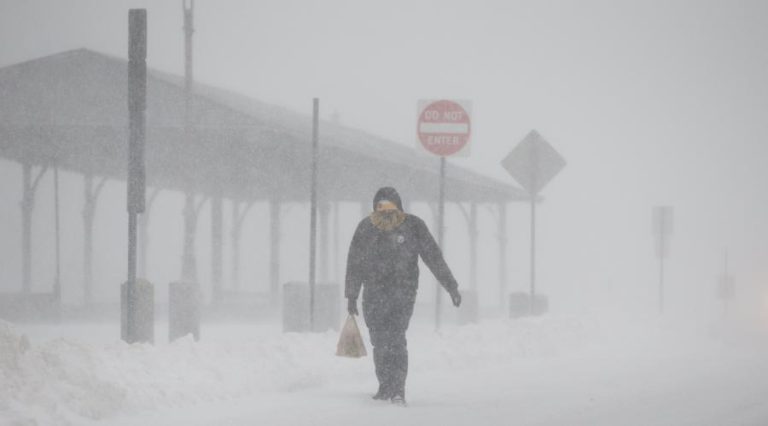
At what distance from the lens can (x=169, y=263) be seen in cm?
9244

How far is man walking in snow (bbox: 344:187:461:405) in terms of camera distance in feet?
32.1

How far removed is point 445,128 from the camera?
16.6 m

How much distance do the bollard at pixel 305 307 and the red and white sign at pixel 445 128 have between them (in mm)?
3285

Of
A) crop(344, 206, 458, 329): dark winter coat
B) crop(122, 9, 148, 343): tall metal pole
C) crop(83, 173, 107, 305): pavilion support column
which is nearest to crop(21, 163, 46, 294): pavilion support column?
crop(83, 173, 107, 305): pavilion support column

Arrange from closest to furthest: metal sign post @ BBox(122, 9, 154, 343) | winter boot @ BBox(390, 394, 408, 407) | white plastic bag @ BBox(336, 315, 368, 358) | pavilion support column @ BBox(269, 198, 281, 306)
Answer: winter boot @ BBox(390, 394, 408, 407) < white plastic bag @ BBox(336, 315, 368, 358) < metal sign post @ BBox(122, 9, 154, 343) < pavilion support column @ BBox(269, 198, 281, 306)

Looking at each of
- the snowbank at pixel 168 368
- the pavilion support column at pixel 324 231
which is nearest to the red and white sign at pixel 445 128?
the snowbank at pixel 168 368

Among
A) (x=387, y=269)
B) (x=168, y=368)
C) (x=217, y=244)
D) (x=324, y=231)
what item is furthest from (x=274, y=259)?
(x=387, y=269)

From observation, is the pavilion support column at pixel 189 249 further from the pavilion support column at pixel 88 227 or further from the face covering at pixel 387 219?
the face covering at pixel 387 219

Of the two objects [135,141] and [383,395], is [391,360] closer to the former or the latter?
[383,395]

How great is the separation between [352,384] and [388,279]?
1963mm

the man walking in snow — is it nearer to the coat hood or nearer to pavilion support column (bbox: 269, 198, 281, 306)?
the coat hood

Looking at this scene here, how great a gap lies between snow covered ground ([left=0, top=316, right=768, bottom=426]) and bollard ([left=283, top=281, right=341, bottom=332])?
3.60 meters

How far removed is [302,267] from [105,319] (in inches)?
2314

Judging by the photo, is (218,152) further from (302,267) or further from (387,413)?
(302,267)
